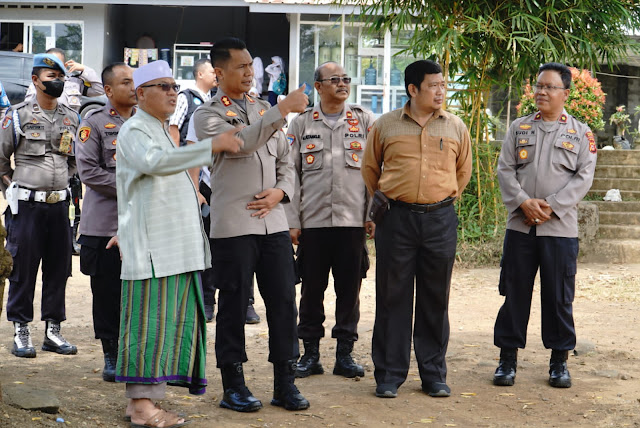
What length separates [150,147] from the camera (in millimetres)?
4332

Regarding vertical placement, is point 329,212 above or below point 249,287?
above

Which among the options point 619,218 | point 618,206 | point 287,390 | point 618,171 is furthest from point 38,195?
point 618,171

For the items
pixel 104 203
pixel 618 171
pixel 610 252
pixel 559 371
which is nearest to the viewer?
pixel 104 203

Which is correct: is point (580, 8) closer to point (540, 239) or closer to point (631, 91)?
point (540, 239)

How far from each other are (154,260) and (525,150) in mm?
2576

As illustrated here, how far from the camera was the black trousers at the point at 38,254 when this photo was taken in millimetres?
6066

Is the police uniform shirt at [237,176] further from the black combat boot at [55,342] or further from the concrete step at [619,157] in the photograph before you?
the concrete step at [619,157]

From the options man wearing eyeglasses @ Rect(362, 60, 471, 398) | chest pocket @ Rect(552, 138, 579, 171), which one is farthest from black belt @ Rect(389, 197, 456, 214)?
chest pocket @ Rect(552, 138, 579, 171)

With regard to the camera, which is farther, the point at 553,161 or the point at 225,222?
the point at 553,161

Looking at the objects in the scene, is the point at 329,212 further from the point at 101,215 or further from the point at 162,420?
the point at 162,420

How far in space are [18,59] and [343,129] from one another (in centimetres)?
1235

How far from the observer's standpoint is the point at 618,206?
473 inches

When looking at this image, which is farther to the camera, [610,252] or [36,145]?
[610,252]

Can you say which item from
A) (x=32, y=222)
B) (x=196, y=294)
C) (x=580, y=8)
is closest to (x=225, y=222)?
(x=196, y=294)
